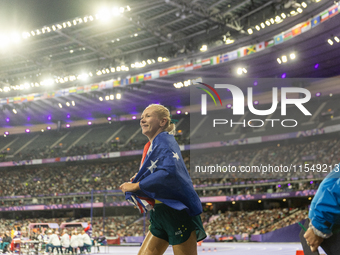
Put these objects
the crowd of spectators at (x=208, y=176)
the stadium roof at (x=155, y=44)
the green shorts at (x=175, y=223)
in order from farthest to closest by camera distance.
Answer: the crowd of spectators at (x=208, y=176), the stadium roof at (x=155, y=44), the green shorts at (x=175, y=223)

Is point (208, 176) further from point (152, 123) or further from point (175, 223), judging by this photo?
point (175, 223)

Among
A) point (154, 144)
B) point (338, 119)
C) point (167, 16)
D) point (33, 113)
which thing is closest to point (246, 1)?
point (167, 16)

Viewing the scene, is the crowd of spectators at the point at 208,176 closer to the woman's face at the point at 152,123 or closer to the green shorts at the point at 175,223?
the woman's face at the point at 152,123

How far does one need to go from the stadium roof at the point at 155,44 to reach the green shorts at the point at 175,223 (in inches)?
552

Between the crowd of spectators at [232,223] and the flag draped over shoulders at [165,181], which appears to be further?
the crowd of spectators at [232,223]

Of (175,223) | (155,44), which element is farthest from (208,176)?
(175,223)

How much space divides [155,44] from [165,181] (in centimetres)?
2850

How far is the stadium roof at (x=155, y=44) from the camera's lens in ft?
78.6

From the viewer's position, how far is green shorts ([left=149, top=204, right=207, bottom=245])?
3104 mm

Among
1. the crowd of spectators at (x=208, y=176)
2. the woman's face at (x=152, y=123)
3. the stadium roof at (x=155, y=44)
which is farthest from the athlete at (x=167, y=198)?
the crowd of spectators at (x=208, y=176)

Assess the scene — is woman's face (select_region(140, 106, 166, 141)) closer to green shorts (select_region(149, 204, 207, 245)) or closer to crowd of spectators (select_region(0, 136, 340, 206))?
green shorts (select_region(149, 204, 207, 245))

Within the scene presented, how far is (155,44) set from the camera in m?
30.6

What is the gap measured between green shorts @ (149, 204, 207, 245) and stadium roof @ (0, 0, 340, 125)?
14014 millimetres

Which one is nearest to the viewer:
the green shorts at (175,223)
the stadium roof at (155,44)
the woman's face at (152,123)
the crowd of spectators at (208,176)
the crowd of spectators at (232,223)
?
the green shorts at (175,223)
